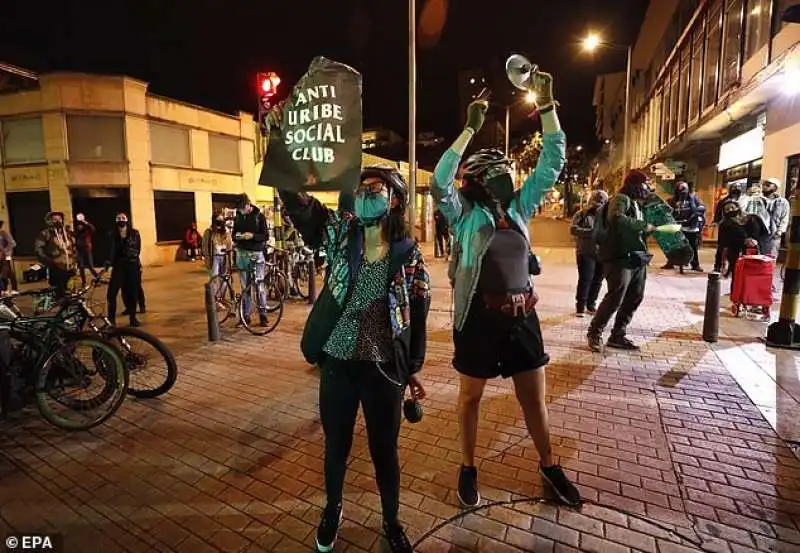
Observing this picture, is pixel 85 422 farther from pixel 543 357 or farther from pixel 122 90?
pixel 122 90

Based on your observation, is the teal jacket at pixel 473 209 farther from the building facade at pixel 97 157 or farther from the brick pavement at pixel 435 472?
the building facade at pixel 97 157

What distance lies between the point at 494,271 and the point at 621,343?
4.25 metres

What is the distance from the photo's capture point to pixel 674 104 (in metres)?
26.0

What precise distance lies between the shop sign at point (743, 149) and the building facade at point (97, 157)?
21.0 metres

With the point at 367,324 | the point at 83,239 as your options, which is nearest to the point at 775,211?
the point at 367,324

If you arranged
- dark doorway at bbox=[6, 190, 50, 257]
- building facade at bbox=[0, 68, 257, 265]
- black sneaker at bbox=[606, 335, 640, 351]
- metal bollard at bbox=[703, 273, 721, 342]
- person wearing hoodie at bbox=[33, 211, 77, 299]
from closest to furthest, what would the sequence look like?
1. black sneaker at bbox=[606, 335, 640, 351]
2. metal bollard at bbox=[703, 273, 721, 342]
3. person wearing hoodie at bbox=[33, 211, 77, 299]
4. building facade at bbox=[0, 68, 257, 265]
5. dark doorway at bbox=[6, 190, 50, 257]

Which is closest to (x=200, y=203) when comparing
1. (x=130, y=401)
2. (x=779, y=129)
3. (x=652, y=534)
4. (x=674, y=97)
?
(x=130, y=401)

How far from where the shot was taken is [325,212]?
2746 millimetres

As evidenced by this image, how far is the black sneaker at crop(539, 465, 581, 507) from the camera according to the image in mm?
3105

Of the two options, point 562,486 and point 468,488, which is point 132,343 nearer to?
point 468,488

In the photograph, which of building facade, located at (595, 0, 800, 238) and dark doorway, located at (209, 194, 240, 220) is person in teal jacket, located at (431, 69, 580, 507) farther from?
dark doorway, located at (209, 194, 240, 220)

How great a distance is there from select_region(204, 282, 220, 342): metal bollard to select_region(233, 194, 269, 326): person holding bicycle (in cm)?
51

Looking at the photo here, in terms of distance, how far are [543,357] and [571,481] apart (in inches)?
38.7

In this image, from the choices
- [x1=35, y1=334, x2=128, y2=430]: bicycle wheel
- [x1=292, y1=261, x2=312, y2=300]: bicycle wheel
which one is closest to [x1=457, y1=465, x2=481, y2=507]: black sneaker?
[x1=35, y1=334, x2=128, y2=430]: bicycle wheel
